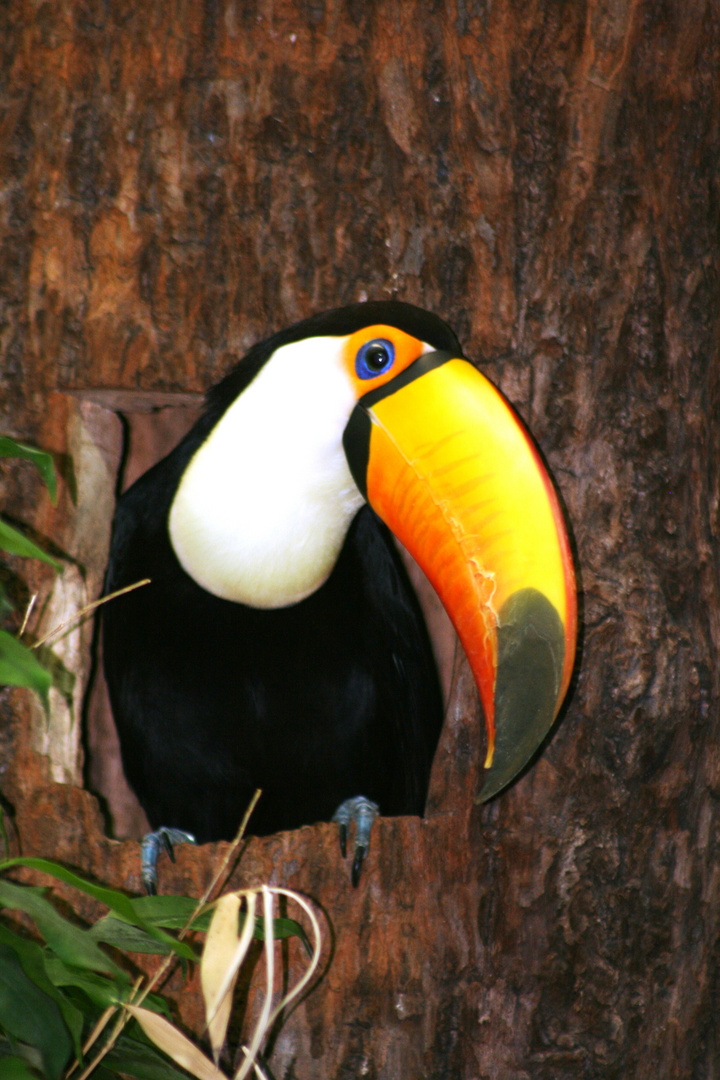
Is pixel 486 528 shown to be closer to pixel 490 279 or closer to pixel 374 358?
pixel 374 358

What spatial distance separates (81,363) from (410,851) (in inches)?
38.0

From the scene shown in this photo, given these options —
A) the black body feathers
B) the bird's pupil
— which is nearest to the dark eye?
the bird's pupil

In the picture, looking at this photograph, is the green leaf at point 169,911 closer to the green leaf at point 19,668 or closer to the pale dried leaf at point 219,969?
the pale dried leaf at point 219,969

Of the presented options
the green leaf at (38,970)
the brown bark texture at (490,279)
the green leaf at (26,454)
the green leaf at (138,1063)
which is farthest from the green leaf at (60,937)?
the brown bark texture at (490,279)

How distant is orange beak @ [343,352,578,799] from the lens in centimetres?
128

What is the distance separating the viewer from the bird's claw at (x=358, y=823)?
4.93 ft

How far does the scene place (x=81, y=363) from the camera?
166 centimetres

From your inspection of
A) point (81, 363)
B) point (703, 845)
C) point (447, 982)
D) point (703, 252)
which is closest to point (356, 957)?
point (447, 982)

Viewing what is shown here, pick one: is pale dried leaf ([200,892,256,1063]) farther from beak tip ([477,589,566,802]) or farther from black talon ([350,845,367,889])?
black talon ([350,845,367,889])

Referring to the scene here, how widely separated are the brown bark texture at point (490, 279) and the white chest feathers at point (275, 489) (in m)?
0.12

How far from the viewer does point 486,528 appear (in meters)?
1.36

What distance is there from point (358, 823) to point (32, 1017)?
0.87m

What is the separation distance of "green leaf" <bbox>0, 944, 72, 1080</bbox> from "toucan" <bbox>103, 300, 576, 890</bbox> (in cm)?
65

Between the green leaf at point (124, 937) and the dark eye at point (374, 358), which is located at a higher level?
the dark eye at point (374, 358)
